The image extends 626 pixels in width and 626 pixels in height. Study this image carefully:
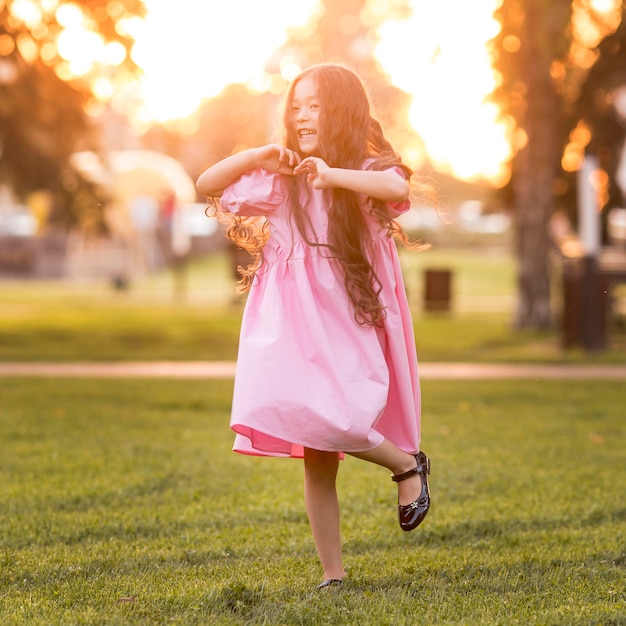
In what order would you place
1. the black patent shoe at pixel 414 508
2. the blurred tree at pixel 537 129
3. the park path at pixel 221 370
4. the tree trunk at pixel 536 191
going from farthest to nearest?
1. the tree trunk at pixel 536 191
2. the blurred tree at pixel 537 129
3. the park path at pixel 221 370
4. the black patent shoe at pixel 414 508

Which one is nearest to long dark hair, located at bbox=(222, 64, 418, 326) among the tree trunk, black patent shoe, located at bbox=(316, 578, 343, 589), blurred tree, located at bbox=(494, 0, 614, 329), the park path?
black patent shoe, located at bbox=(316, 578, 343, 589)

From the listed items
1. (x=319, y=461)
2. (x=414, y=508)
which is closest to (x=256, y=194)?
(x=319, y=461)

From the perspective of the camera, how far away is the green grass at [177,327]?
13.4 metres

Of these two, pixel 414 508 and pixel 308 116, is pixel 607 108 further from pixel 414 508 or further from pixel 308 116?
pixel 414 508

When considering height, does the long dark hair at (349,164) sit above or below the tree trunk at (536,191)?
below

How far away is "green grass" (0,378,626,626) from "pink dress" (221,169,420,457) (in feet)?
1.82

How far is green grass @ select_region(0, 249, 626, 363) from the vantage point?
13.4m

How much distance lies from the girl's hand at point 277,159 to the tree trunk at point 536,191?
11864 millimetres

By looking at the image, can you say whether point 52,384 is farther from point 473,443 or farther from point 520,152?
point 520,152

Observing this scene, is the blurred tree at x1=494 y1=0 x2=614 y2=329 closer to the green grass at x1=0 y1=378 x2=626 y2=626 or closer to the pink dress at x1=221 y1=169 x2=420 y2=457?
the green grass at x1=0 y1=378 x2=626 y2=626

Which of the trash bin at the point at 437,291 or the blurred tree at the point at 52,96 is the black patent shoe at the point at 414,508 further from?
the trash bin at the point at 437,291

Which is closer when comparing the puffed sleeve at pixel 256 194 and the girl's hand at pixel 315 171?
the girl's hand at pixel 315 171

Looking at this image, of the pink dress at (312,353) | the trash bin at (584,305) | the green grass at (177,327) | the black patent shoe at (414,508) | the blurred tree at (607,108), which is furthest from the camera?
the blurred tree at (607,108)

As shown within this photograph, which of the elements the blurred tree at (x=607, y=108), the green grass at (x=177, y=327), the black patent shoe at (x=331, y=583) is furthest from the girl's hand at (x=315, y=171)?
the blurred tree at (x=607, y=108)
